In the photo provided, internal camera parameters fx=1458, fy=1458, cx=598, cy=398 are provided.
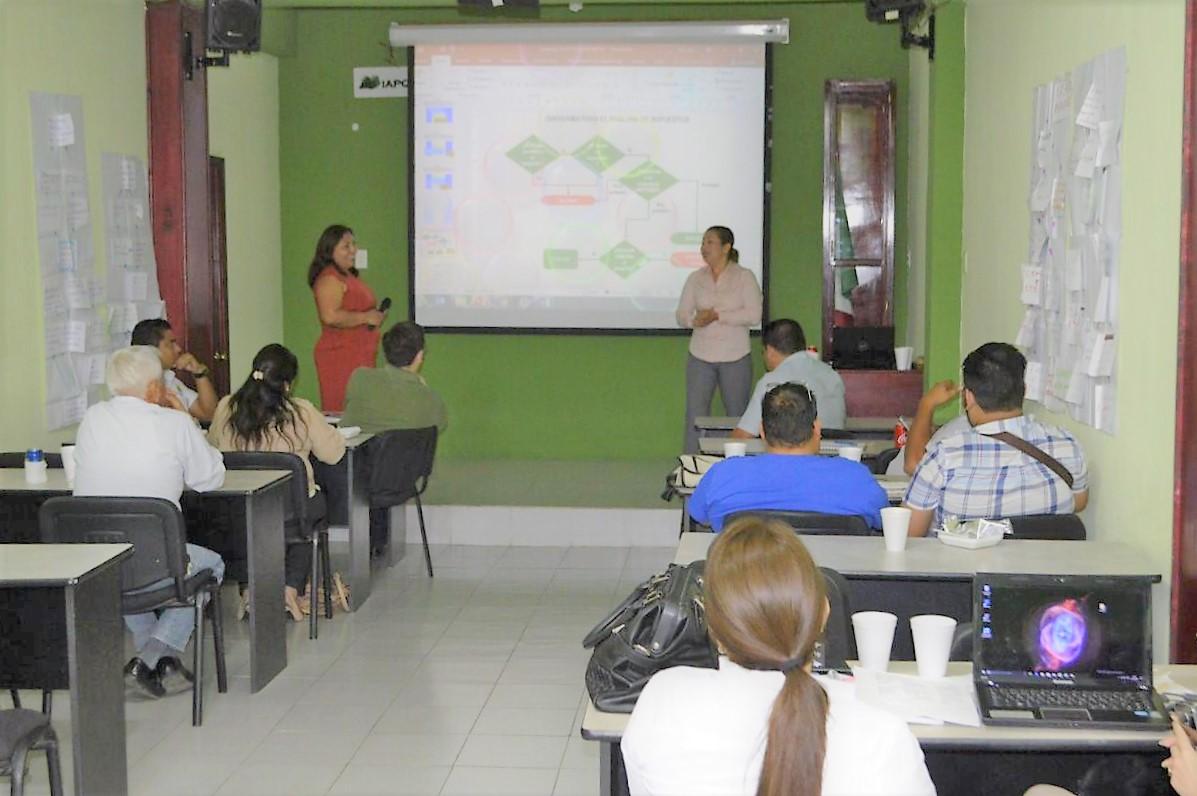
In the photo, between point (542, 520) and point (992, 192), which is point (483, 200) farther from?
point (992, 192)

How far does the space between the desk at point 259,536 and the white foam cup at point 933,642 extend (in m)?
2.85

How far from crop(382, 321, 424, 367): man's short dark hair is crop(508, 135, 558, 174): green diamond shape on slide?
310 centimetres

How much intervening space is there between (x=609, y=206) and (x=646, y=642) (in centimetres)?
760

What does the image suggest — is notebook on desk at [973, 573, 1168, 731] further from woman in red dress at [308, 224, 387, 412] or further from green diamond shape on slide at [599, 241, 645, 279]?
green diamond shape on slide at [599, 241, 645, 279]

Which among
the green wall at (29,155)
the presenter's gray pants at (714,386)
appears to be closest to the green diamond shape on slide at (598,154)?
the presenter's gray pants at (714,386)

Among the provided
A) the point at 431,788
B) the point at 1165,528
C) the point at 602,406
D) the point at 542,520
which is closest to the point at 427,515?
the point at 542,520

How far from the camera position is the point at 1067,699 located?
8.68ft

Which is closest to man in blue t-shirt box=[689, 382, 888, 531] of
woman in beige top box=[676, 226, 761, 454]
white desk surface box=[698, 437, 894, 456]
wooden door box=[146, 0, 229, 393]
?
white desk surface box=[698, 437, 894, 456]

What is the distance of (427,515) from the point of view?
796cm

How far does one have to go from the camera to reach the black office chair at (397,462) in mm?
6750

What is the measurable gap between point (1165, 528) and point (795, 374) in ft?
8.68

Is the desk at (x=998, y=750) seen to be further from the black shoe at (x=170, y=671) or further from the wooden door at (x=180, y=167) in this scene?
the wooden door at (x=180, y=167)

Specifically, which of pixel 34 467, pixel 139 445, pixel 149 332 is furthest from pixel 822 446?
pixel 149 332

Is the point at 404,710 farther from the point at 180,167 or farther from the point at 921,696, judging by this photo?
the point at 180,167
